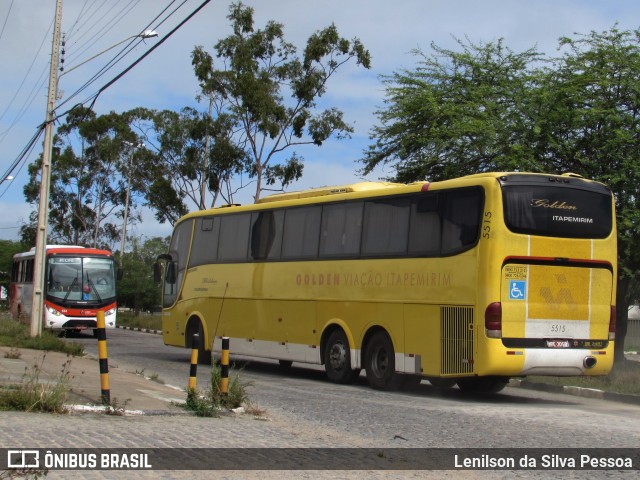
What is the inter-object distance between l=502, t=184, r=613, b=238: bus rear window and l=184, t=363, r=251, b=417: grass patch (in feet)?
17.3

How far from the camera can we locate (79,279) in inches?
1329

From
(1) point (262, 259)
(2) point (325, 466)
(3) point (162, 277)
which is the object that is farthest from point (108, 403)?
(3) point (162, 277)

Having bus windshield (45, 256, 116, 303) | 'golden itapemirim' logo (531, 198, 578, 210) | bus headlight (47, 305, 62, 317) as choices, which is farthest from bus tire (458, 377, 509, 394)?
bus windshield (45, 256, 116, 303)

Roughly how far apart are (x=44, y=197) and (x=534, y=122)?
13.5 meters

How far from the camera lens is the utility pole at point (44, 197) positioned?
2477 cm

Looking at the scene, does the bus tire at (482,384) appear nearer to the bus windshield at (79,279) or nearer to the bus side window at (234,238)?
the bus side window at (234,238)

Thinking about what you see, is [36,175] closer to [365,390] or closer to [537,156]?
[537,156]

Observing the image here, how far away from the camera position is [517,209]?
14.5 meters

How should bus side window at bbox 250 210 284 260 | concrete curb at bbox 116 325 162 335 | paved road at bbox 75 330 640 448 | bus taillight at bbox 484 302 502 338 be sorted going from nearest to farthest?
paved road at bbox 75 330 640 448 → bus taillight at bbox 484 302 502 338 → bus side window at bbox 250 210 284 260 → concrete curb at bbox 116 325 162 335

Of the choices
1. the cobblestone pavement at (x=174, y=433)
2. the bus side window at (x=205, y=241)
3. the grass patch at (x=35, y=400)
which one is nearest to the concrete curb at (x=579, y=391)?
the cobblestone pavement at (x=174, y=433)

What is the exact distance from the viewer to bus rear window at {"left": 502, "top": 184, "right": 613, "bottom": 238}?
14477mm

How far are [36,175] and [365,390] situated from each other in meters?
54.4

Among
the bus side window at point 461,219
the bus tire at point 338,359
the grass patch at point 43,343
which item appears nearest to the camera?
the bus side window at point 461,219

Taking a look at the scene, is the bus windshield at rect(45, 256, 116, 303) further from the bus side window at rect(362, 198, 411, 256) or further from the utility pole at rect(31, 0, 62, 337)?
the bus side window at rect(362, 198, 411, 256)
